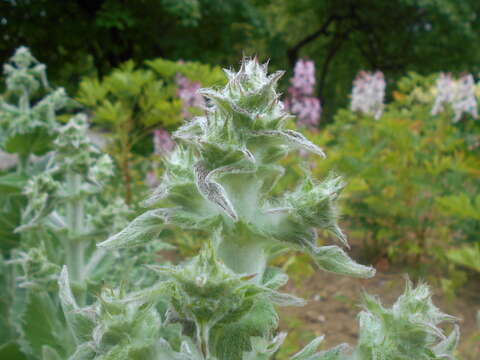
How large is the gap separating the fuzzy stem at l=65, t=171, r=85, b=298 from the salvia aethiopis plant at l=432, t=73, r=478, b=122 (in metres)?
3.91

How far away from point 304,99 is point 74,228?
364 cm

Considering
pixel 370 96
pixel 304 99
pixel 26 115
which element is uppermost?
pixel 370 96

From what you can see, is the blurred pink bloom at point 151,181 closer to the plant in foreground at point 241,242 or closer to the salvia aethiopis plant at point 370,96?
the salvia aethiopis plant at point 370,96

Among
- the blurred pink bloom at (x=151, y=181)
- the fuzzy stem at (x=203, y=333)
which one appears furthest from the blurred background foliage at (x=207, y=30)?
the fuzzy stem at (x=203, y=333)

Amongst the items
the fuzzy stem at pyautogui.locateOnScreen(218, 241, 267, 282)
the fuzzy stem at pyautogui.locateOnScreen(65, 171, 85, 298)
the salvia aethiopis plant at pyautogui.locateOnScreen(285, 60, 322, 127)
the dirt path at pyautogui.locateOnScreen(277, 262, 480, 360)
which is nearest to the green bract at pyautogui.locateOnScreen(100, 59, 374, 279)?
the fuzzy stem at pyautogui.locateOnScreen(218, 241, 267, 282)

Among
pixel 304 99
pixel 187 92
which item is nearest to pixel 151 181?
pixel 187 92

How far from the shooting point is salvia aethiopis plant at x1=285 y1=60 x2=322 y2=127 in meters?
4.79

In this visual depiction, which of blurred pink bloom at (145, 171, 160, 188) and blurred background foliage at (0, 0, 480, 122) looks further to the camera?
blurred background foliage at (0, 0, 480, 122)

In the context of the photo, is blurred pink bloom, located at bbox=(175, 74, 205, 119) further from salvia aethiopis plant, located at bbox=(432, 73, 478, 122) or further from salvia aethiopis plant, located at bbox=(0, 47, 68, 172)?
salvia aethiopis plant, located at bbox=(432, 73, 478, 122)

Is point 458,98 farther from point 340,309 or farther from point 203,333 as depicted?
point 203,333

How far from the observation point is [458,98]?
446cm

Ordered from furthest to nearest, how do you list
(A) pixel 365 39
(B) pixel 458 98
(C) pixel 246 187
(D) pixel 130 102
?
1. (A) pixel 365 39
2. (B) pixel 458 98
3. (D) pixel 130 102
4. (C) pixel 246 187

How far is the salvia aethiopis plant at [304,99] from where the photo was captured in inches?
188

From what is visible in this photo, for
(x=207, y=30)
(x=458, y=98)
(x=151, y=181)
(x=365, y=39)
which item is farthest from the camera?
(x=365, y=39)
